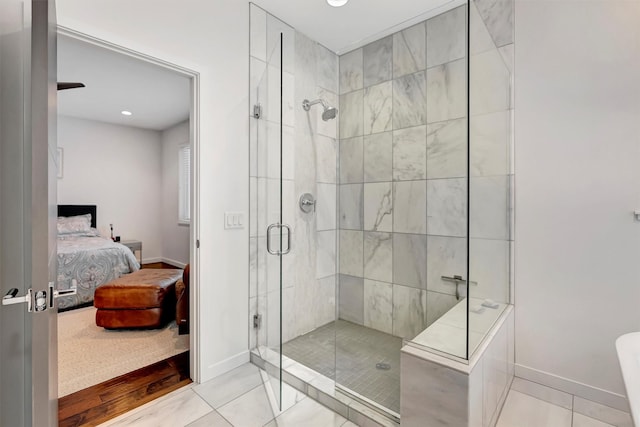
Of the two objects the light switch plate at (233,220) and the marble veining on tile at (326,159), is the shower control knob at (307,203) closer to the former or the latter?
the marble veining on tile at (326,159)

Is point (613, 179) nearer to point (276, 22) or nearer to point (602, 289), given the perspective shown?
point (602, 289)

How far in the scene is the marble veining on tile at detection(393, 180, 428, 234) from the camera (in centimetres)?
206

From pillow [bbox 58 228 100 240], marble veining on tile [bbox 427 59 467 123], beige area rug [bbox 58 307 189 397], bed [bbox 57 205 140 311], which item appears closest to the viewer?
marble veining on tile [bbox 427 59 467 123]

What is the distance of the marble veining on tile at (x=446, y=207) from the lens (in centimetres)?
178

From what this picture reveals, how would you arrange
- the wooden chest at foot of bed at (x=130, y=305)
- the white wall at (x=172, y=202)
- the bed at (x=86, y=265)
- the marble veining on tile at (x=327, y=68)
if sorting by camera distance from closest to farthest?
the marble veining on tile at (x=327, y=68)
the wooden chest at foot of bed at (x=130, y=305)
the bed at (x=86, y=265)
the white wall at (x=172, y=202)

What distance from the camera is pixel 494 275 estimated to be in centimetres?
182

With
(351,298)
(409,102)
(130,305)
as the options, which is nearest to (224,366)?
(351,298)

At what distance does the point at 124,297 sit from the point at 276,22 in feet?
9.01

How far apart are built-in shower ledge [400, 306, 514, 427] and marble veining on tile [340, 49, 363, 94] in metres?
1.73

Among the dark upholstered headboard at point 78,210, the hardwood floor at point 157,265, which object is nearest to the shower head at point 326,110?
the hardwood floor at point 157,265

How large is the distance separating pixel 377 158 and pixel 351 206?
390 mm

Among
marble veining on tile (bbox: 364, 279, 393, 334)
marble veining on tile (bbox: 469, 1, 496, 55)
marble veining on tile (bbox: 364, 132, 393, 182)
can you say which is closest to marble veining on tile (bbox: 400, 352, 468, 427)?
marble veining on tile (bbox: 364, 279, 393, 334)

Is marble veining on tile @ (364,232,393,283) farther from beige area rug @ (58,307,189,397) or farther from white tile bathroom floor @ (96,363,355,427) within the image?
beige area rug @ (58,307,189,397)

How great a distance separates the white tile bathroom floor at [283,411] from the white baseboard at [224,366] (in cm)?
7
